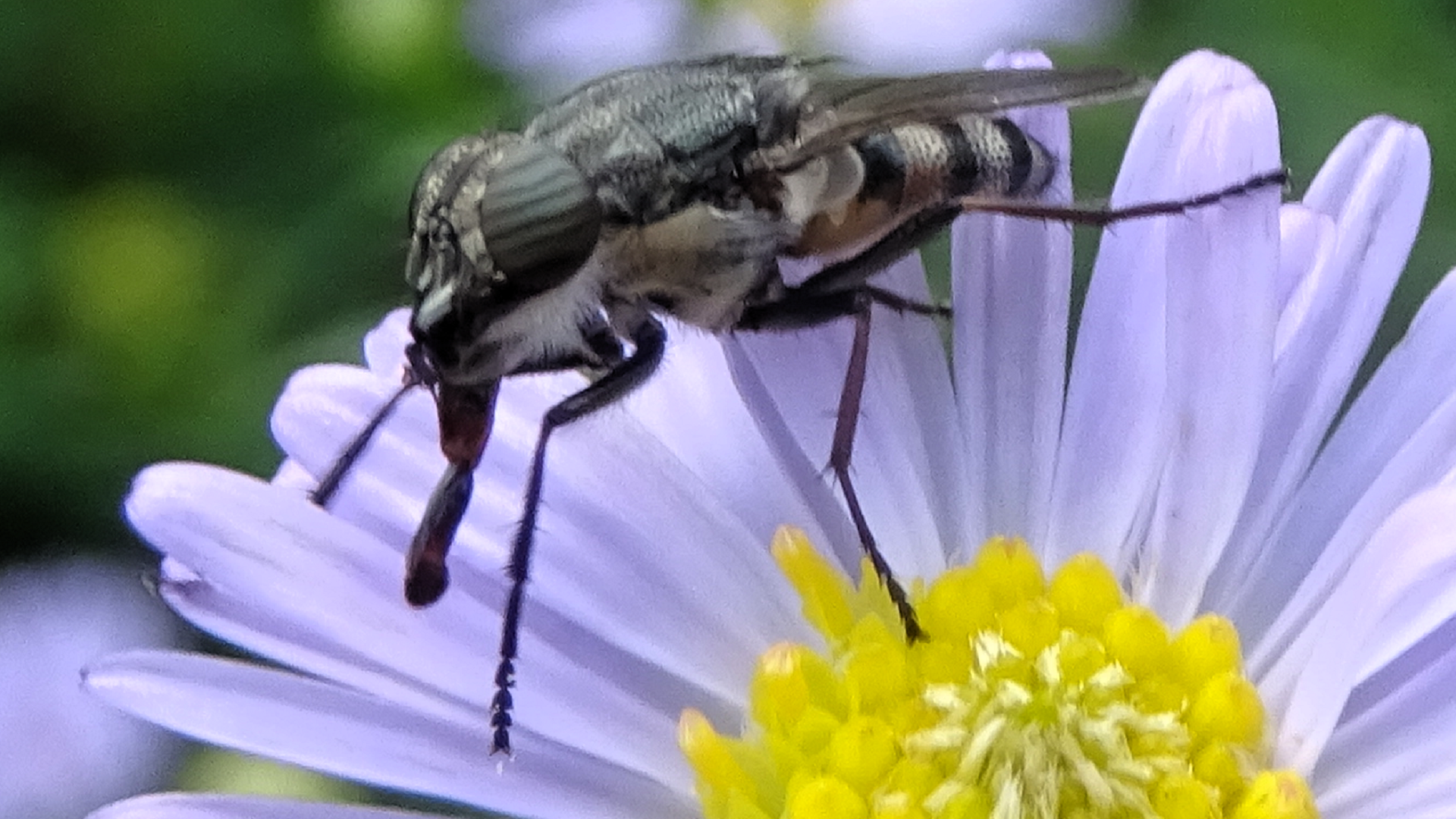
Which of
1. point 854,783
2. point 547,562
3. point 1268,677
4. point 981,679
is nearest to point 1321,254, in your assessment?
point 1268,677

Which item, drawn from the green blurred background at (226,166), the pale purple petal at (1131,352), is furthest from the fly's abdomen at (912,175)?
the green blurred background at (226,166)

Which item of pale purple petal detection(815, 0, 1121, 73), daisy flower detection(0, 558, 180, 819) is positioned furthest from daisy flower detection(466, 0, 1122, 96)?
daisy flower detection(0, 558, 180, 819)

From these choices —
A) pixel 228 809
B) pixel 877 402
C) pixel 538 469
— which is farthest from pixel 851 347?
pixel 228 809

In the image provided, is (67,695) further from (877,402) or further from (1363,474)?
(1363,474)

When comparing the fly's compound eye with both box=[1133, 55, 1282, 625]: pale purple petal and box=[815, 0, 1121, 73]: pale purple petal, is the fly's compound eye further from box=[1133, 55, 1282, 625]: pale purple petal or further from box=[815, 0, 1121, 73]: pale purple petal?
box=[815, 0, 1121, 73]: pale purple petal

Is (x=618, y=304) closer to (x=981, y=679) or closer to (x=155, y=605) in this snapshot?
(x=981, y=679)

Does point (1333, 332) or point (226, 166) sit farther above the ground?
point (1333, 332)
